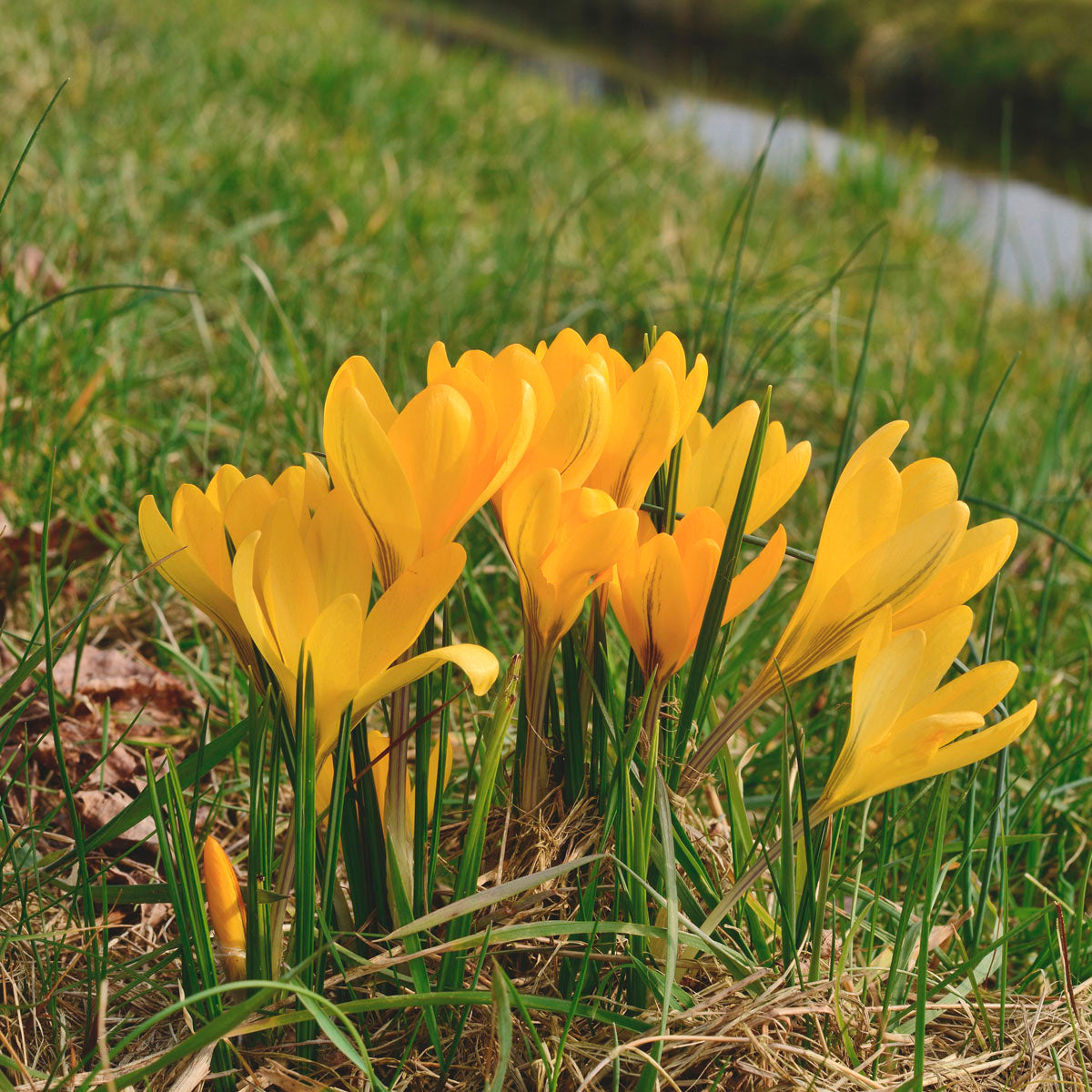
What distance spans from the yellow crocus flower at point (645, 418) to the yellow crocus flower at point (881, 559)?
10 centimetres

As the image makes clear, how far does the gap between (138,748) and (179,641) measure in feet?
0.74

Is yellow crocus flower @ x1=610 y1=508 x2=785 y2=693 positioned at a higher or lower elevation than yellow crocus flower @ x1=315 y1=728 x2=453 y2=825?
higher

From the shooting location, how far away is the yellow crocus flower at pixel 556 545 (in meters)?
0.57

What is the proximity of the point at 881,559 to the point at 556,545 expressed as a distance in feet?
0.58

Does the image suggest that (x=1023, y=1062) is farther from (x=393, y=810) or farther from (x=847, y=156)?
(x=847, y=156)

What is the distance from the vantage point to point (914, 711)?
624mm

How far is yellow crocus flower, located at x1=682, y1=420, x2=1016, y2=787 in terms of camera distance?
0.59m

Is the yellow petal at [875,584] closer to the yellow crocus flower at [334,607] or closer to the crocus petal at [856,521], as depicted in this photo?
the crocus petal at [856,521]

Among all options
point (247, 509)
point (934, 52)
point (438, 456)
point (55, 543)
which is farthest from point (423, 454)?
point (934, 52)

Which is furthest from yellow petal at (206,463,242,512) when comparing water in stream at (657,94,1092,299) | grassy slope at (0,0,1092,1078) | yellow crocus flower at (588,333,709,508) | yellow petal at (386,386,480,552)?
water in stream at (657,94,1092,299)

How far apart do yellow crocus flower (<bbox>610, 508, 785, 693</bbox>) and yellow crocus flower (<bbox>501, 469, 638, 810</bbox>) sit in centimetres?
2

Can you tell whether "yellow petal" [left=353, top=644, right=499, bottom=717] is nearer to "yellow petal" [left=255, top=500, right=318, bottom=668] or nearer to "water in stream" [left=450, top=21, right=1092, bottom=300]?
"yellow petal" [left=255, top=500, right=318, bottom=668]

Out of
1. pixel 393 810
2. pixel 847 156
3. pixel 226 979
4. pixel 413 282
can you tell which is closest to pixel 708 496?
pixel 393 810

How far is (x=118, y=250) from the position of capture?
2.29 m
